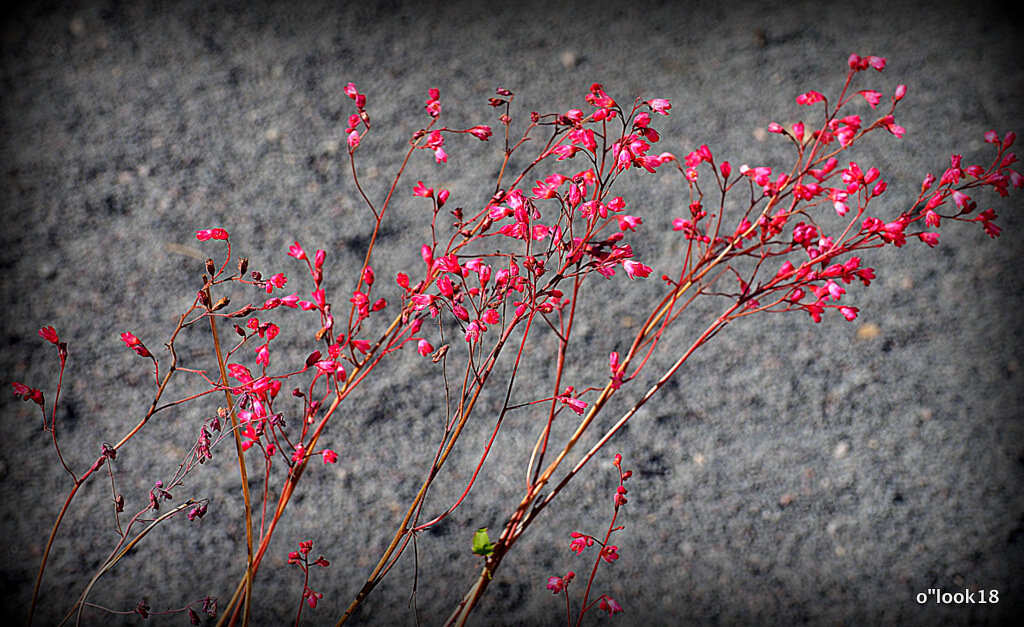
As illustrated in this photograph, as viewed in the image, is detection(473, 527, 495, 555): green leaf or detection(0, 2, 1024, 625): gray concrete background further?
detection(0, 2, 1024, 625): gray concrete background

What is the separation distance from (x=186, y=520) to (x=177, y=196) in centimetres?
52

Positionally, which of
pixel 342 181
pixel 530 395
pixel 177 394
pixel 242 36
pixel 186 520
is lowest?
pixel 186 520

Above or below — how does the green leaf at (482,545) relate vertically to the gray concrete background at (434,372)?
below

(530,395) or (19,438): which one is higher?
(530,395)

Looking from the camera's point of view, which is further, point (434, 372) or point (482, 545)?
point (434, 372)

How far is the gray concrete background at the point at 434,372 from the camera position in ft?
3.81

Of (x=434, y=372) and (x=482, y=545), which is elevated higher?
(x=434, y=372)

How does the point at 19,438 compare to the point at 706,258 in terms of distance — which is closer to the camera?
the point at 706,258

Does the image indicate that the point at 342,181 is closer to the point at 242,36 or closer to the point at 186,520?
the point at 242,36

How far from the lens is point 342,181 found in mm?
1200

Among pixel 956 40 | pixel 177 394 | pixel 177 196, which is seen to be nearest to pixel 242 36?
pixel 177 196

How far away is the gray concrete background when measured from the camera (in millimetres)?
1162

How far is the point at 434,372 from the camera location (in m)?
1.18

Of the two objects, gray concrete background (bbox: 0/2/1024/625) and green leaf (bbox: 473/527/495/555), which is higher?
gray concrete background (bbox: 0/2/1024/625)
